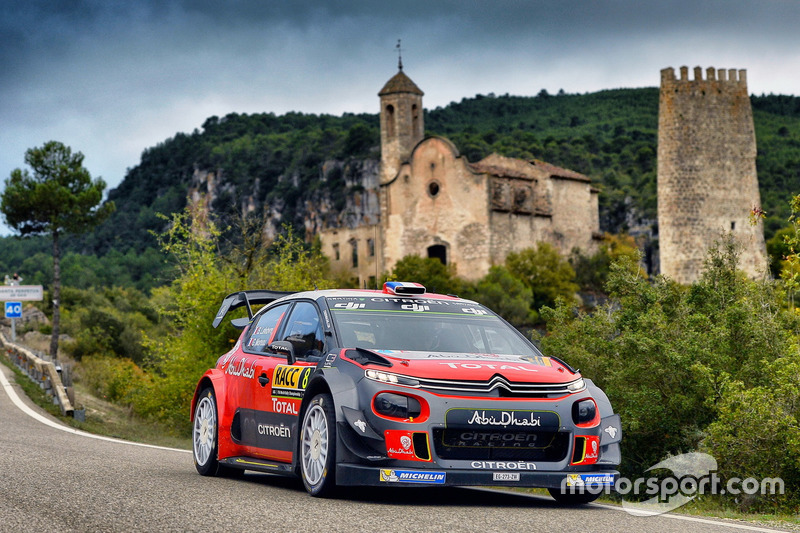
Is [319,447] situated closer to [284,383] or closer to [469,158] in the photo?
[284,383]

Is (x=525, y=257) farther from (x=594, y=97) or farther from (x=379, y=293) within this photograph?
(x=594, y=97)

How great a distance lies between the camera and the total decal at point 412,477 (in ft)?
29.2

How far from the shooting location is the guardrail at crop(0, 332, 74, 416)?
900 inches

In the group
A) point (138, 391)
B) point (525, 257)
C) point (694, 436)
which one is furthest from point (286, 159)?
point (694, 436)

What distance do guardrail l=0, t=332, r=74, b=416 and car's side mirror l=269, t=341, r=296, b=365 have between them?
1284 centimetres

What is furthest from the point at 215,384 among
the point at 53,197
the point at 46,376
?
the point at 53,197

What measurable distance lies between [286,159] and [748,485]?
6786 inches

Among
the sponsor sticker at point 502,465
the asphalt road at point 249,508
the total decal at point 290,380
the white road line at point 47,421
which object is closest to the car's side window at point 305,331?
the total decal at point 290,380

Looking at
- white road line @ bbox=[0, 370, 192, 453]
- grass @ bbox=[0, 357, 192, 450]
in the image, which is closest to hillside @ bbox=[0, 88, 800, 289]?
grass @ bbox=[0, 357, 192, 450]

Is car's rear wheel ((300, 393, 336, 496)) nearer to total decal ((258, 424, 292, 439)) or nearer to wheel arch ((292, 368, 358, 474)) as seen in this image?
wheel arch ((292, 368, 358, 474))

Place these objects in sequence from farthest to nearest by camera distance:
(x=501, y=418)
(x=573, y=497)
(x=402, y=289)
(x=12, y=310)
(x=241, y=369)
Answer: (x=12, y=310), (x=241, y=369), (x=402, y=289), (x=573, y=497), (x=501, y=418)

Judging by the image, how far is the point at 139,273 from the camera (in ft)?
456

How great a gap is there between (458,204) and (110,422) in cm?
6054
